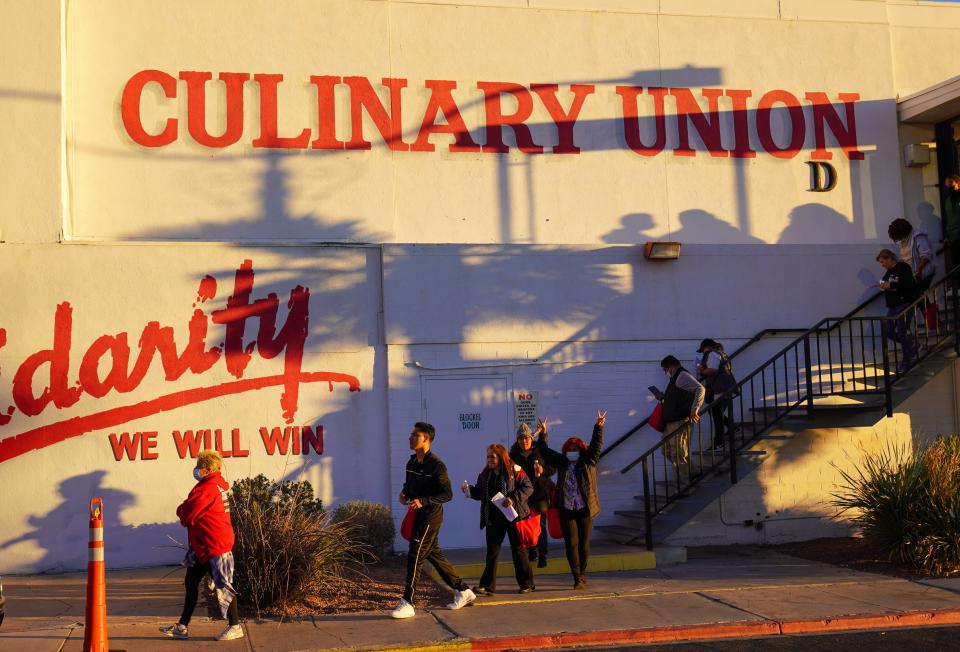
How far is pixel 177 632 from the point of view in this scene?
9.22m

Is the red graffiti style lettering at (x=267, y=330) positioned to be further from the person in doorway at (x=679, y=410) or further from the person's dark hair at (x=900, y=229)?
the person's dark hair at (x=900, y=229)

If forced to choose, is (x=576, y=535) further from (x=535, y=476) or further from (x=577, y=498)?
(x=535, y=476)

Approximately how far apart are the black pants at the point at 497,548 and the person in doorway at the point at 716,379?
4.02m

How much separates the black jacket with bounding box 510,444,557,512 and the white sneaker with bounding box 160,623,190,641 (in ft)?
12.3

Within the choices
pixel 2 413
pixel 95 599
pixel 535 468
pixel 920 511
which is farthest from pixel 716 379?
pixel 2 413

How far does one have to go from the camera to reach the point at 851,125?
1623cm

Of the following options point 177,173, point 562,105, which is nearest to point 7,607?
point 177,173

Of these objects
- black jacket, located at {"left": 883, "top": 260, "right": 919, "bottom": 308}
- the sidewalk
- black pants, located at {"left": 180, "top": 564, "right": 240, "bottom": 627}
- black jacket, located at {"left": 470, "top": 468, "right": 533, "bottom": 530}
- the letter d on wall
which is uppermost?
the letter d on wall

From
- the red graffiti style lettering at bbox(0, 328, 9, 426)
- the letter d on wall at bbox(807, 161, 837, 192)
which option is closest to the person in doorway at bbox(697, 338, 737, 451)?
the letter d on wall at bbox(807, 161, 837, 192)

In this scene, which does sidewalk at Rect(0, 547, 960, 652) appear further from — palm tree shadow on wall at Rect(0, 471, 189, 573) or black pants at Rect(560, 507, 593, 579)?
palm tree shadow on wall at Rect(0, 471, 189, 573)

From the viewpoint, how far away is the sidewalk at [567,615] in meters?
9.10

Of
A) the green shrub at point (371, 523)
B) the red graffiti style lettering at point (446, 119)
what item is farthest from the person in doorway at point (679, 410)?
the red graffiti style lettering at point (446, 119)

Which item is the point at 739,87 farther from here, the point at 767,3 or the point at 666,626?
the point at 666,626

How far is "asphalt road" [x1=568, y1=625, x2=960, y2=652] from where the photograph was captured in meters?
8.67
